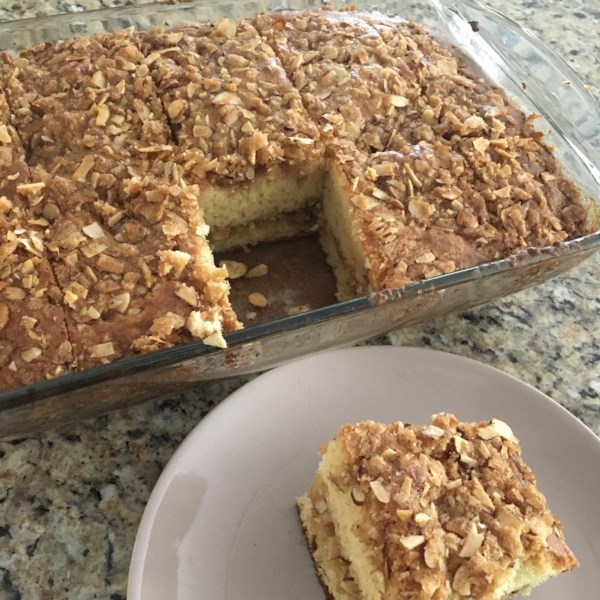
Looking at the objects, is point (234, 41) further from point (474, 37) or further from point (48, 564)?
point (48, 564)

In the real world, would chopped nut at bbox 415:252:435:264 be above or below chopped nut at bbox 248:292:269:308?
above

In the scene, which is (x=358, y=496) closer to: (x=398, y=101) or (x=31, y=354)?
(x=31, y=354)

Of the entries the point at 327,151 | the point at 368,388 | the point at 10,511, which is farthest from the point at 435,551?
the point at 327,151

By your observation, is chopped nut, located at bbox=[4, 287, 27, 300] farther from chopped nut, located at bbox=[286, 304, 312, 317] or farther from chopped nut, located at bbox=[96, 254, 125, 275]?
chopped nut, located at bbox=[286, 304, 312, 317]

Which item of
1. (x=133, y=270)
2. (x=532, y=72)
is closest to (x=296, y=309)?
(x=133, y=270)

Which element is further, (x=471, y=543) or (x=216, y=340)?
(x=216, y=340)

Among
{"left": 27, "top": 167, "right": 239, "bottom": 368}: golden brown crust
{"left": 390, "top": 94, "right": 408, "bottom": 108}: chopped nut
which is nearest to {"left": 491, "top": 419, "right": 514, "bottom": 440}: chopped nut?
{"left": 27, "top": 167, "right": 239, "bottom": 368}: golden brown crust
